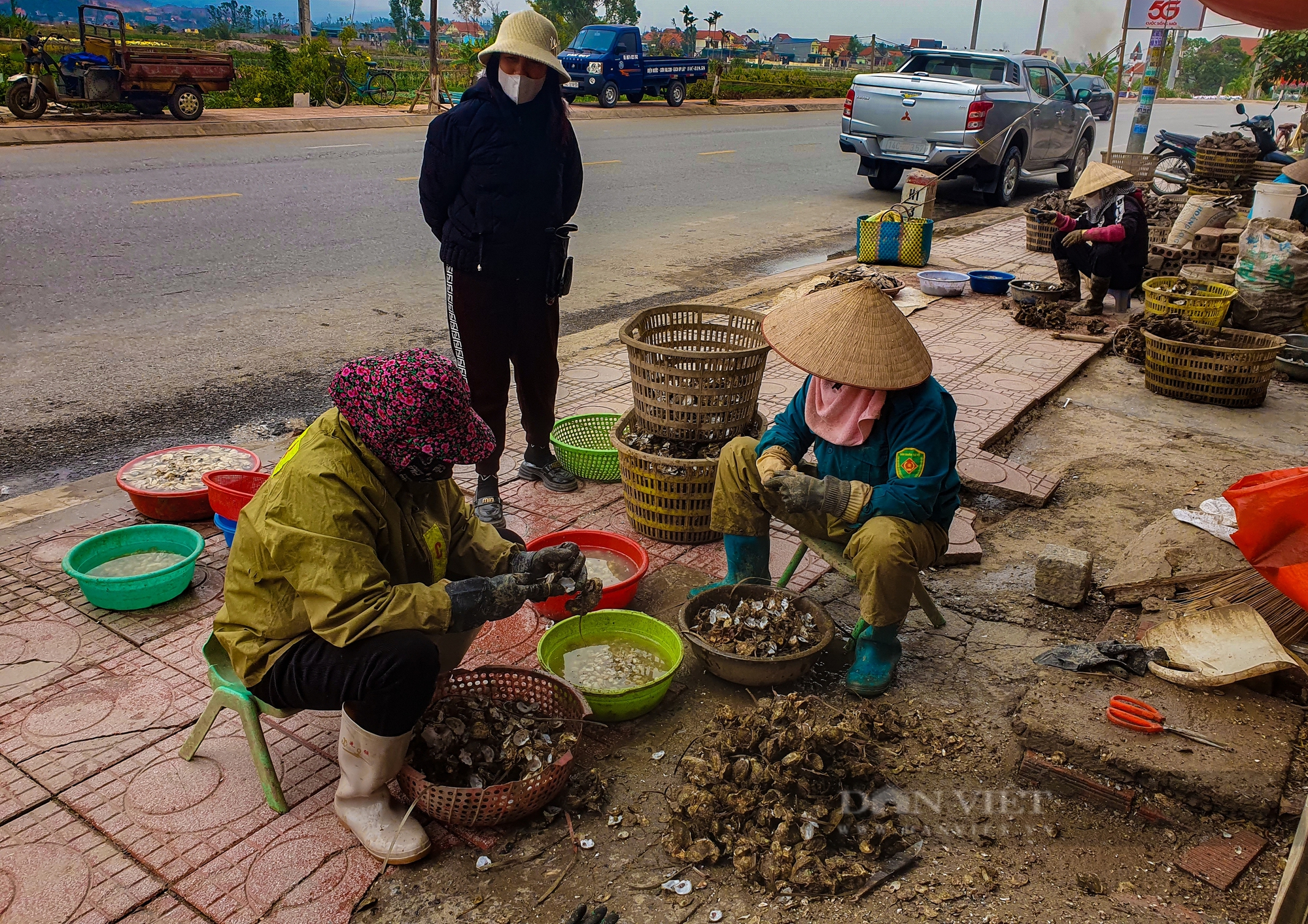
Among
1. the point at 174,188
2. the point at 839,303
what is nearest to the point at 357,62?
the point at 174,188

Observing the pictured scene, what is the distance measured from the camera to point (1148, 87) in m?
13.1

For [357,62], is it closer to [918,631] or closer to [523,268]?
[523,268]

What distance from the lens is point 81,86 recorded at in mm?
15344

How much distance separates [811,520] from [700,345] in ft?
4.67

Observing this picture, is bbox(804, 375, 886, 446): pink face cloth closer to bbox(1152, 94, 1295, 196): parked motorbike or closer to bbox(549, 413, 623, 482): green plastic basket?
bbox(549, 413, 623, 482): green plastic basket

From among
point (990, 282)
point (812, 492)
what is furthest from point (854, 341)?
point (990, 282)

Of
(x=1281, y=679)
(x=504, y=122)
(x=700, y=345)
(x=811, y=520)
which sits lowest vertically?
(x=1281, y=679)

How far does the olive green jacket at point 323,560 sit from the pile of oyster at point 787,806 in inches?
33.9

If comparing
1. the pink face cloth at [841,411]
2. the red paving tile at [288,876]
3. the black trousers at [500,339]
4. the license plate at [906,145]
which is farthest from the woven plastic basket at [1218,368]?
the license plate at [906,145]

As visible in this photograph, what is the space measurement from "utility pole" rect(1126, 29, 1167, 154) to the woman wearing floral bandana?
13117 mm

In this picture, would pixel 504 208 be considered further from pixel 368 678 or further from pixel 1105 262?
pixel 1105 262

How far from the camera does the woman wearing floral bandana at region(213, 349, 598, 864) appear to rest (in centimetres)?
229

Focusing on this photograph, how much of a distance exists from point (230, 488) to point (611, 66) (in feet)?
74.4

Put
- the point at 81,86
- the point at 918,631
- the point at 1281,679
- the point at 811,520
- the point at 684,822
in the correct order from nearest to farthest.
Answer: the point at 684,822
the point at 1281,679
the point at 811,520
the point at 918,631
the point at 81,86
